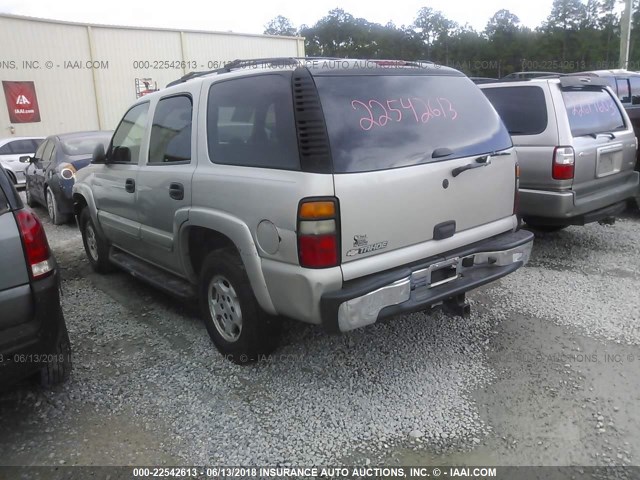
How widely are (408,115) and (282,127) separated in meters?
0.78

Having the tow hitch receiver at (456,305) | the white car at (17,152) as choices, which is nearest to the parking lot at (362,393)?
the tow hitch receiver at (456,305)

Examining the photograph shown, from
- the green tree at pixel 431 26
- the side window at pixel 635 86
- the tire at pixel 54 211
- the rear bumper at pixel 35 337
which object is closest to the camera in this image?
the rear bumper at pixel 35 337

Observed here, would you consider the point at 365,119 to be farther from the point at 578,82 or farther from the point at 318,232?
the point at 578,82

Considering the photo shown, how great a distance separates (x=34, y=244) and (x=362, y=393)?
6.74 ft

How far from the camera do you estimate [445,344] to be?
143 inches

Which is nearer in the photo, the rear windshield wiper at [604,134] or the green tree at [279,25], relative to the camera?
the rear windshield wiper at [604,134]

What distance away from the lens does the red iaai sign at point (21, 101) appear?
681 inches

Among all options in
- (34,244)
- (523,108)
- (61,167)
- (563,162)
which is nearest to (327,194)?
(34,244)

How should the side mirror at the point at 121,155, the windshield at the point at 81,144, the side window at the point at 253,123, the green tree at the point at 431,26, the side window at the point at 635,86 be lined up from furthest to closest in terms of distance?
1. the green tree at the point at 431,26
2. the side window at the point at 635,86
3. the windshield at the point at 81,144
4. the side mirror at the point at 121,155
5. the side window at the point at 253,123

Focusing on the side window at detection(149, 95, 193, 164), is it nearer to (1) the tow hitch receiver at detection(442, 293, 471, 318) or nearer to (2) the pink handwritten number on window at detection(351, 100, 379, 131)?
(2) the pink handwritten number on window at detection(351, 100, 379, 131)

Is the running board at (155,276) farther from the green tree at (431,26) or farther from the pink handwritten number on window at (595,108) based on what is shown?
the green tree at (431,26)

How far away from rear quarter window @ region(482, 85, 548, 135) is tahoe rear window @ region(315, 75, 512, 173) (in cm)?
195

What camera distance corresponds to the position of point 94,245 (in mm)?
5555

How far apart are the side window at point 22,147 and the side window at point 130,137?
1004 cm
